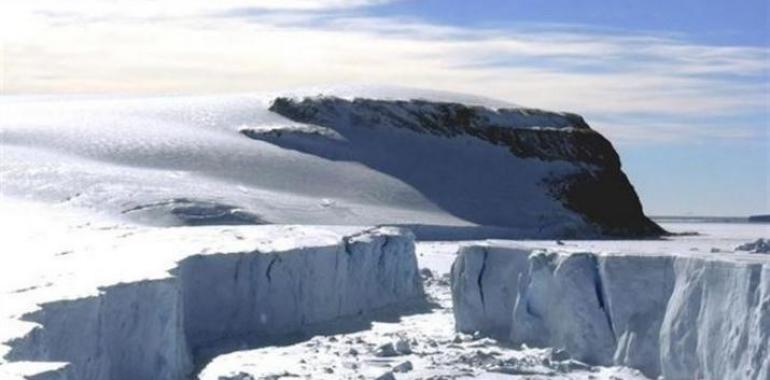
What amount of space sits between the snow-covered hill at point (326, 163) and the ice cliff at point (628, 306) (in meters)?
17.9

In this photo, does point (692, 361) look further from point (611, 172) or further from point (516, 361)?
point (611, 172)

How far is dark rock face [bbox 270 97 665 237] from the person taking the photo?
54781 millimetres

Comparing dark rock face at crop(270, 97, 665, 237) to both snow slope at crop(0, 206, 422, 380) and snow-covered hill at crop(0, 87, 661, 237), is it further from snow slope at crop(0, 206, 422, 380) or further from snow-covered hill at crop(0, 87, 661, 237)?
snow slope at crop(0, 206, 422, 380)

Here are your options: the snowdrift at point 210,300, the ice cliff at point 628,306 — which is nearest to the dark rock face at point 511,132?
the snowdrift at point 210,300

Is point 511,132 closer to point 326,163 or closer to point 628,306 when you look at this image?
point 326,163

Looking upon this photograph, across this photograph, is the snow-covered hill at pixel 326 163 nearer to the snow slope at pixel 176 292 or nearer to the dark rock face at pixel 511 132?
the dark rock face at pixel 511 132

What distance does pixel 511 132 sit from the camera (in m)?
56.5

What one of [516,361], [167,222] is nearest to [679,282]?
[516,361]

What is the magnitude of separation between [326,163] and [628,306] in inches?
1372

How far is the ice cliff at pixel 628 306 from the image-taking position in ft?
46.8

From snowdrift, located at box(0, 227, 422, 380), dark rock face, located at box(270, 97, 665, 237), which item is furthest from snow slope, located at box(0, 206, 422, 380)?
dark rock face, located at box(270, 97, 665, 237)

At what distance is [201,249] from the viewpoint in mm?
20094

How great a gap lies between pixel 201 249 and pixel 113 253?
1521 mm

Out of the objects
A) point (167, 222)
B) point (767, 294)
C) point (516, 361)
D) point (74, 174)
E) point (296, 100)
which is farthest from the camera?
point (296, 100)
